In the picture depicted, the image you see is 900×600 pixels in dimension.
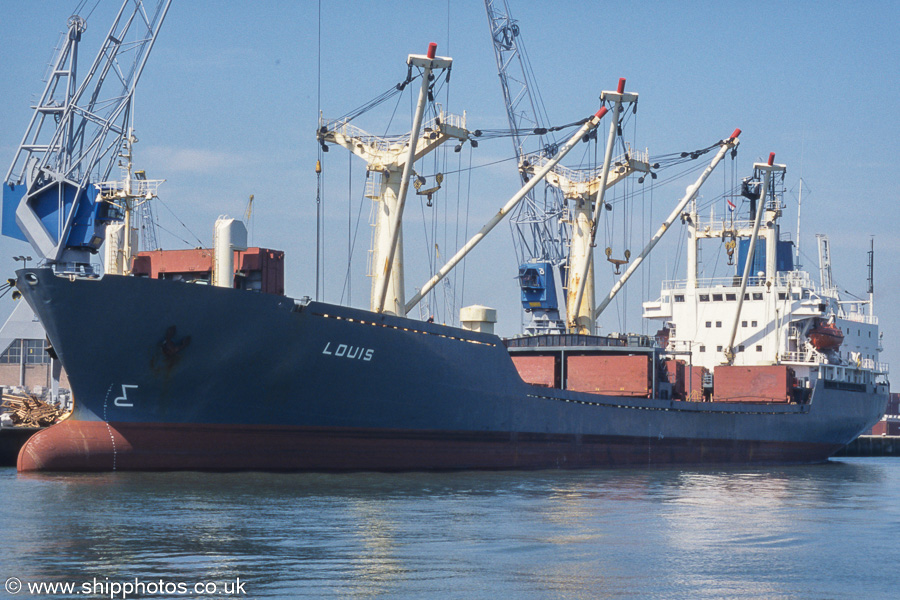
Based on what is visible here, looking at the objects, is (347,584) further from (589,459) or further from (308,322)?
(589,459)

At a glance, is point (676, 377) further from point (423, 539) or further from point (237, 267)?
point (423, 539)

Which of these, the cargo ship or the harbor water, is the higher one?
the cargo ship

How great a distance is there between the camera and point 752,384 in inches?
1756

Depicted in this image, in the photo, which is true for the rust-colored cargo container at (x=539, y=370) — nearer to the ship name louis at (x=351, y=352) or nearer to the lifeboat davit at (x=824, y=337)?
the ship name louis at (x=351, y=352)

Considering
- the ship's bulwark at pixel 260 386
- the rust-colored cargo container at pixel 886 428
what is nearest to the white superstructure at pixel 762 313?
the ship's bulwark at pixel 260 386

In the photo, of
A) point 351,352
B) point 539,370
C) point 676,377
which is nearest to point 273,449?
point 351,352

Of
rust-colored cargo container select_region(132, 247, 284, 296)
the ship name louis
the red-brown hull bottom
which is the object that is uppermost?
rust-colored cargo container select_region(132, 247, 284, 296)

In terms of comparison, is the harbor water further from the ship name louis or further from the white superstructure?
the white superstructure

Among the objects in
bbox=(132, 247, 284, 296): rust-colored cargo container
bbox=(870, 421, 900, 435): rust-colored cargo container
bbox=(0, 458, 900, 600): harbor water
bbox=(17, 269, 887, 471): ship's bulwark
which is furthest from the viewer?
bbox=(870, 421, 900, 435): rust-colored cargo container

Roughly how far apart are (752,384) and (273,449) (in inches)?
969

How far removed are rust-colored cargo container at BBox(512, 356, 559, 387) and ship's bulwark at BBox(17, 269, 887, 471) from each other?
578 cm

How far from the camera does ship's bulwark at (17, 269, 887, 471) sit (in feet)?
83.5

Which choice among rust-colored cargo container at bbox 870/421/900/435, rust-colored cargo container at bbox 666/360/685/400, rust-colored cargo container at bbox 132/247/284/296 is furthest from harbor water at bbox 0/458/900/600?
rust-colored cargo container at bbox 870/421/900/435

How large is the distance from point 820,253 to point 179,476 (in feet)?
145
